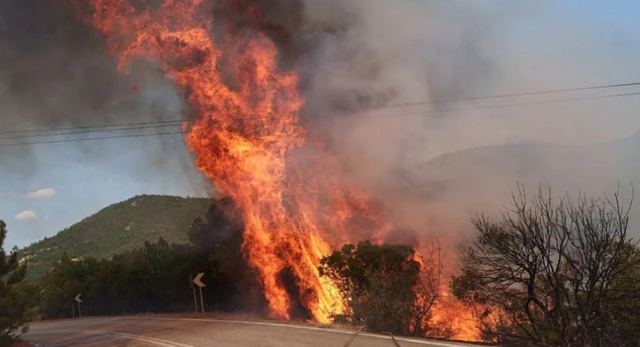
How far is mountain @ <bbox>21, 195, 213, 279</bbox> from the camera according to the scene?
249ft

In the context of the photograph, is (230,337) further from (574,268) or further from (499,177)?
(499,177)

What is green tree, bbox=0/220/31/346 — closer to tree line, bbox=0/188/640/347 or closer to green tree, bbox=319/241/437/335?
tree line, bbox=0/188/640/347

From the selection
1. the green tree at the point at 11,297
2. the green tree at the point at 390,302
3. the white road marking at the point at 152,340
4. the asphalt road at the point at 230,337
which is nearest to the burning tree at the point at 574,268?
the asphalt road at the point at 230,337

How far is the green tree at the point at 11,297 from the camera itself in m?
18.8

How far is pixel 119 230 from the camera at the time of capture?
83375 millimetres

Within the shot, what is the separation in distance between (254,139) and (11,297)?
12199 millimetres

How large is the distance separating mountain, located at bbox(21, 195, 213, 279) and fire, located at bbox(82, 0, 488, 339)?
45.1 metres

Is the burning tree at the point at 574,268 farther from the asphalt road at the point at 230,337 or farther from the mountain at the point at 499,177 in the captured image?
the mountain at the point at 499,177

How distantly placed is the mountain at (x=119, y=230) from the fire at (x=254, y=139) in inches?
1776

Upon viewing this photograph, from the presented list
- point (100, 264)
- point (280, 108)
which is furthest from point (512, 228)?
point (100, 264)

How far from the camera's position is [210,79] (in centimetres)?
2661

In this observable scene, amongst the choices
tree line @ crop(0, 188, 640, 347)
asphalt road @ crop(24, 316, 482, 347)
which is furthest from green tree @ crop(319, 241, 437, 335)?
asphalt road @ crop(24, 316, 482, 347)

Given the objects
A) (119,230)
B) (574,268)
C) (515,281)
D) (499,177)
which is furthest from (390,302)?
(119,230)

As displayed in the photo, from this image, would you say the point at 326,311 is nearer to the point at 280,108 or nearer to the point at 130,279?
the point at 280,108
